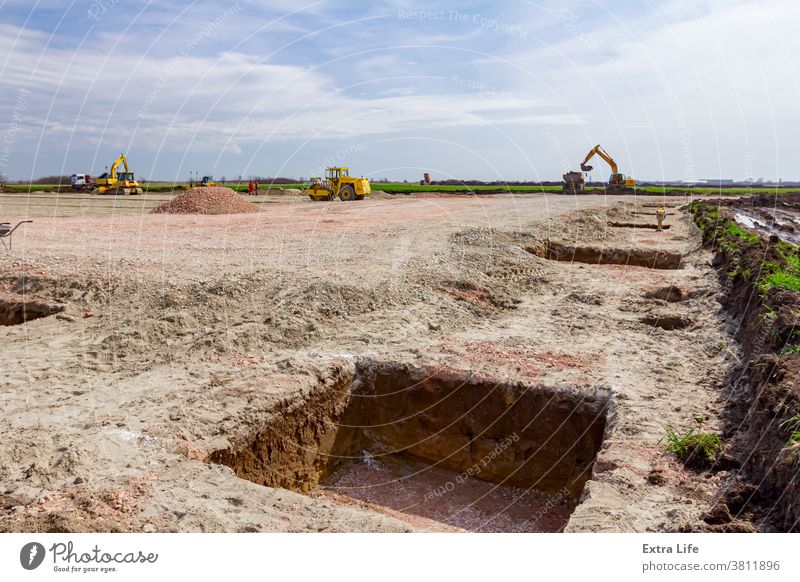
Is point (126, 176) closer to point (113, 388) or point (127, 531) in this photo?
point (113, 388)

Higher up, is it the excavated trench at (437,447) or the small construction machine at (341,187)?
the small construction machine at (341,187)

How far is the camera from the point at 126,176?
4797cm

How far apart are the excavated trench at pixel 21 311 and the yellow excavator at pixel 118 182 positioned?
39.0m

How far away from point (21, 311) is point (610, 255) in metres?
14.9

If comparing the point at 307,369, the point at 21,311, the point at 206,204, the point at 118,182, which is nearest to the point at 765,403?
the point at 307,369

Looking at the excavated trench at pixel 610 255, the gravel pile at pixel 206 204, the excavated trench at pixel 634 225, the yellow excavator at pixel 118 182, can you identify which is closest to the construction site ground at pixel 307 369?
the excavated trench at pixel 610 255

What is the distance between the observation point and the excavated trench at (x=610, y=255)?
17.4m

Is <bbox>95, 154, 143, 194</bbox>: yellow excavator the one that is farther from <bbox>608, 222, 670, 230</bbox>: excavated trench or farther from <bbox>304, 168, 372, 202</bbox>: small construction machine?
<bbox>608, 222, 670, 230</bbox>: excavated trench

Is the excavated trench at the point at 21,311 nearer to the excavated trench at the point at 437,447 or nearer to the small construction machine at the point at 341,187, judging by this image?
the excavated trench at the point at 437,447

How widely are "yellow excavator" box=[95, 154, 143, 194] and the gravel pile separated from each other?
2003cm

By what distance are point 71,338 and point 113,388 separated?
228 centimetres

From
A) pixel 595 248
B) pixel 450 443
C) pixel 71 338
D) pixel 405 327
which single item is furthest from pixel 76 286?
pixel 595 248

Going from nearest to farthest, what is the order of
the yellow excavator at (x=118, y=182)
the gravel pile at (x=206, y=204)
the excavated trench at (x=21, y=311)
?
the excavated trench at (x=21, y=311)
the gravel pile at (x=206, y=204)
the yellow excavator at (x=118, y=182)

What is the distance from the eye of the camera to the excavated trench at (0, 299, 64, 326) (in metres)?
9.84
